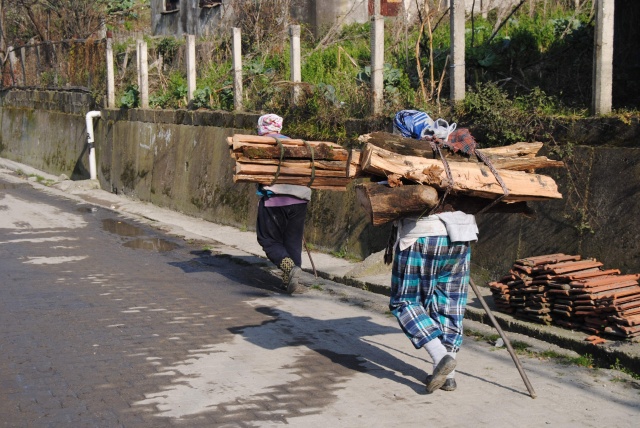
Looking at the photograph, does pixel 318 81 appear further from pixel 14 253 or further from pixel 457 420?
pixel 457 420

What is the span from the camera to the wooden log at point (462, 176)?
5844 millimetres

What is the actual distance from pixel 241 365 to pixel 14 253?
6239 mm

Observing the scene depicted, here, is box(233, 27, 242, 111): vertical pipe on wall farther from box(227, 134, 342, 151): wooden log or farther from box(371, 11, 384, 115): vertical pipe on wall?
box(227, 134, 342, 151): wooden log

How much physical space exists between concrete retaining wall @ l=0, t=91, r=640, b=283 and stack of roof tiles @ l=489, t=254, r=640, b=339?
1.50ft

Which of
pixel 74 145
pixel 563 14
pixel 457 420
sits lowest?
pixel 457 420

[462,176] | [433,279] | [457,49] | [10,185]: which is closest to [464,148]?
[462,176]

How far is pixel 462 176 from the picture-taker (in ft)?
19.7

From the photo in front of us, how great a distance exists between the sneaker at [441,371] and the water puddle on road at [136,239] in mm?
7100

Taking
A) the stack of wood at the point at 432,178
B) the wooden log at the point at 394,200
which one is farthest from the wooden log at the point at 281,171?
the wooden log at the point at 394,200

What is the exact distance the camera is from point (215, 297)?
9.38 meters

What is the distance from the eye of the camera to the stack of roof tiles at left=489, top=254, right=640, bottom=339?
22.7 ft

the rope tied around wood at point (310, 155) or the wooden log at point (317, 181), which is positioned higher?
the rope tied around wood at point (310, 155)

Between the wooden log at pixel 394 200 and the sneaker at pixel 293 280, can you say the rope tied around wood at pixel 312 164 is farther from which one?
the wooden log at pixel 394 200

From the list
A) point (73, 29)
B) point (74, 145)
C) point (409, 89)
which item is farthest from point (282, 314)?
point (73, 29)
